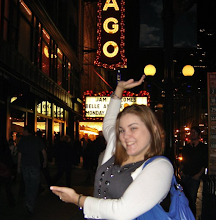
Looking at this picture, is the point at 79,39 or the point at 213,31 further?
the point at 213,31

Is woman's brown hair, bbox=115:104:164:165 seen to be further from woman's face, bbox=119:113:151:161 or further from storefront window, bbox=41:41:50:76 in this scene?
storefront window, bbox=41:41:50:76

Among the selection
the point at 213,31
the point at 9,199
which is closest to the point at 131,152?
the point at 9,199

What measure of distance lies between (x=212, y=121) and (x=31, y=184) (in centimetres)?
439

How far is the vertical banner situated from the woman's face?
459cm

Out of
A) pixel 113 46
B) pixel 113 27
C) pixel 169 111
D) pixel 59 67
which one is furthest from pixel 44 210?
pixel 113 27

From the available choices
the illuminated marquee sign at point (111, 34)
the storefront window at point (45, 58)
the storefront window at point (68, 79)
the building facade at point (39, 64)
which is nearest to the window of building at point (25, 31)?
the building facade at point (39, 64)

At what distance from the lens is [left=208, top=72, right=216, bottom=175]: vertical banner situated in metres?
6.44

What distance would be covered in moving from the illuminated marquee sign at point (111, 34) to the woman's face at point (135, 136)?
2093 cm

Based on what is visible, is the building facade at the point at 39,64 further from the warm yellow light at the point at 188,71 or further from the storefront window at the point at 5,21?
the warm yellow light at the point at 188,71

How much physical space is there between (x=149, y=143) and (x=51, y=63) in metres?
19.5

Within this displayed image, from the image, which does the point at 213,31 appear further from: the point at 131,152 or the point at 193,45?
the point at 131,152

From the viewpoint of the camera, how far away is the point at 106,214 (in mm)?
1892

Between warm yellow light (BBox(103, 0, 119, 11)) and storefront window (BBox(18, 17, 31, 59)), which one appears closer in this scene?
storefront window (BBox(18, 17, 31, 59))

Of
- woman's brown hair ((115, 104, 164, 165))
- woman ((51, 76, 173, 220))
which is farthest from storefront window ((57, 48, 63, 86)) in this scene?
woman's brown hair ((115, 104, 164, 165))
